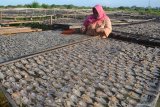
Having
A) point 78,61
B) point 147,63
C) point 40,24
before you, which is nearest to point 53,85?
point 78,61

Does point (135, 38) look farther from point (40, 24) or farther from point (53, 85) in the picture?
point (40, 24)

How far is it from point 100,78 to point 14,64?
219cm

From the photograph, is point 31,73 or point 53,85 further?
point 31,73

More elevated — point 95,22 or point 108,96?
point 95,22

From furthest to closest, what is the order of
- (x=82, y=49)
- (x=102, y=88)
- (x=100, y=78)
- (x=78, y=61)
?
(x=82, y=49) < (x=78, y=61) < (x=100, y=78) < (x=102, y=88)

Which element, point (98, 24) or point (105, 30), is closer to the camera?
point (105, 30)

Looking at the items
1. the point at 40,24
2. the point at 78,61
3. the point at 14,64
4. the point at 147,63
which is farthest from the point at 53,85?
the point at 40,24

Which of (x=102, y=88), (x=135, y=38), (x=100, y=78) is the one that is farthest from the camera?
(x=135, y=38)

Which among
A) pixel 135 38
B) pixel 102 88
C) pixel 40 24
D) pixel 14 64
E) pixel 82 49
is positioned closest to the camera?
pixel 102 88

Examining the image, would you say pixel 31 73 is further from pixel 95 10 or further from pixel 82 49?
pixel 95 10

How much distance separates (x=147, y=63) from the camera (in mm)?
8352

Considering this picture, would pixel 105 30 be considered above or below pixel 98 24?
below

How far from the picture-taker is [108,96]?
5.65m

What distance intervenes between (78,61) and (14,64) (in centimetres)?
181
